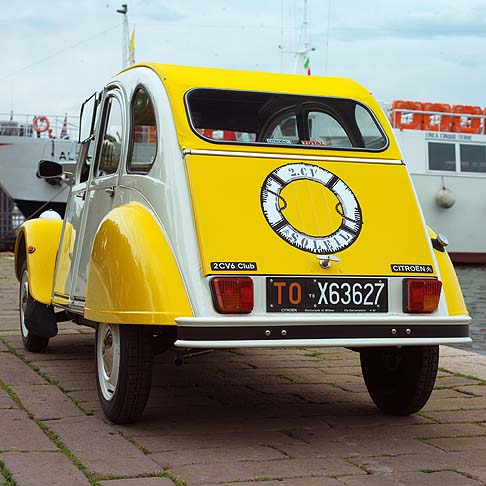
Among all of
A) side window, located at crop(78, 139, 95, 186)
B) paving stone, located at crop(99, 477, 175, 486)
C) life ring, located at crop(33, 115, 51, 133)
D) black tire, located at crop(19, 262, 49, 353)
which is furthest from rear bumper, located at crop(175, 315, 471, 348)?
life ring, located at crop(33, 115, 51, 133)

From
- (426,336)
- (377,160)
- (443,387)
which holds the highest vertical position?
(377,160)

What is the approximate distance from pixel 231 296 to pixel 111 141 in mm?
1897

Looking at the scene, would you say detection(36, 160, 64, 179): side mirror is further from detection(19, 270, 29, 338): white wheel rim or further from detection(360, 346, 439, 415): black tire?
detection(360, 346, 439, 415): black tire

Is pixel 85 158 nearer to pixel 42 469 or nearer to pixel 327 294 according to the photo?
pixel 327 294

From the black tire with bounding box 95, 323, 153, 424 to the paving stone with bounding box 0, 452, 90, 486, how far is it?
603 mm

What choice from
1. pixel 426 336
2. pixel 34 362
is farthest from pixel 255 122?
pixel 34 362

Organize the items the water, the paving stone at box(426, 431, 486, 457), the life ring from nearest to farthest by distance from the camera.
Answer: the paving stone at box(426, 431, 486, 457) < the water < the life ring

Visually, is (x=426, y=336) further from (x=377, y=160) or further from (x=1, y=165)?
(x=1, y=165)

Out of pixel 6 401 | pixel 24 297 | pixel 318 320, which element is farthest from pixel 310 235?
pixel 24 297

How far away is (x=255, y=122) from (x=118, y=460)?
2.32 meters

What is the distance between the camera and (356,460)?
4422mm

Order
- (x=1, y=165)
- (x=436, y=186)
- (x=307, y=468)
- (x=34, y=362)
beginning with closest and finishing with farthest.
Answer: (x=307, y=468), (x=34, y=362), (x=436, y=186), (x=1, y=165)

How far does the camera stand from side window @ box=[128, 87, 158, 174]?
212 inches

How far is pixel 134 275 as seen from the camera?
4.83 m
